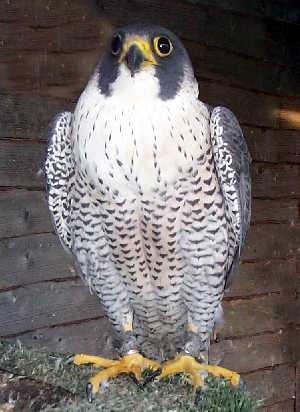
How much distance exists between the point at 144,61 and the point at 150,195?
1.52 feet

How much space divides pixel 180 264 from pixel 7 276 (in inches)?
47.0

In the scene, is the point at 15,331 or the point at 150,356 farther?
the point at 15,331

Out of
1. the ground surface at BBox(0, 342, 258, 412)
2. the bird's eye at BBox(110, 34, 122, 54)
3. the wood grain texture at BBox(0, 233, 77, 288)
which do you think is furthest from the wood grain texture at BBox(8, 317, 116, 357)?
the bird's eye at BBox(110, 34, 122, 54)

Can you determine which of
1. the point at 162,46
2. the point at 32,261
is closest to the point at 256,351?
the point at 32,261

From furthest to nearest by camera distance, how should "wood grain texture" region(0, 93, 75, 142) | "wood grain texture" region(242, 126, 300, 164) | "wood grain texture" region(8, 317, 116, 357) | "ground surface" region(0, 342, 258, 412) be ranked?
"wood grain texture" region(242, 126, 300, 164) → "wood grain texture" region(8, 317, 116, 357) → "wood grain texture" region(0, 93, 75, 142) → "ground surface" region(0, 342, 258, 412)

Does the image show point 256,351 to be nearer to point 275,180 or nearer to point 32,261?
point 275,180

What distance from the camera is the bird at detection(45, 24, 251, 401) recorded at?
2.01 m

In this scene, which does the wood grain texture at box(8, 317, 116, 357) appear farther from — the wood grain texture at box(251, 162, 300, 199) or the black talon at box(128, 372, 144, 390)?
the wood grain texture at box(251, 162, 300, 199)

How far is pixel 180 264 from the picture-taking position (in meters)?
2.23

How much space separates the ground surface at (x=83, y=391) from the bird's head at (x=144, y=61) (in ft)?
3.31

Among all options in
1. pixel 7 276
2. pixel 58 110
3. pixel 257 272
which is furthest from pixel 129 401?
pixel 257 272

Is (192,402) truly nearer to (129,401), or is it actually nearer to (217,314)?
(129,401)

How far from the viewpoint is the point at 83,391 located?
1.96 metres

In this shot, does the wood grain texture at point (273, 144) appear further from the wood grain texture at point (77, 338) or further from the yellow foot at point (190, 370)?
the yellow foot at point (190, 370)
